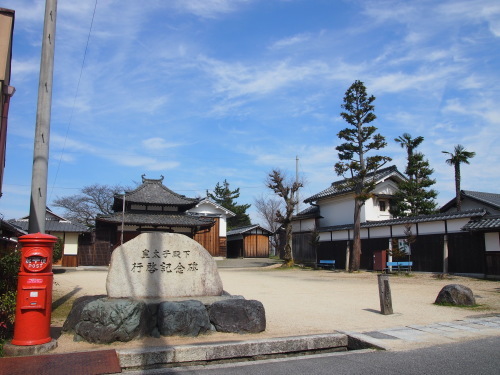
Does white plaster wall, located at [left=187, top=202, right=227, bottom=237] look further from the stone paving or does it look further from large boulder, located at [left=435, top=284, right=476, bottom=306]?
the stone paving

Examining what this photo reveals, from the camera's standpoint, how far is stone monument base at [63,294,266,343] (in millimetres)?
5953

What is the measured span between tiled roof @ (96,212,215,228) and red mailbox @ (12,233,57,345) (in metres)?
25.0

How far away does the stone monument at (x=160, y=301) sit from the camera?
6016mm

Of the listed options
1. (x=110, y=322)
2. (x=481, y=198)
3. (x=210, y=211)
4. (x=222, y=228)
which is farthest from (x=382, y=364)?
(x=210, y=211)

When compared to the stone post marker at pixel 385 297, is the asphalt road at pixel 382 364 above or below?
below

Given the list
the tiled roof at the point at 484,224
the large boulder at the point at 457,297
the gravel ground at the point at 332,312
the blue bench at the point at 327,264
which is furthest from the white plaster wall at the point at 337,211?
the large boulder at the point at 457,297

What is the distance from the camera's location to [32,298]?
532cm

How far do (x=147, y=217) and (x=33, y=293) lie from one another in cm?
2736

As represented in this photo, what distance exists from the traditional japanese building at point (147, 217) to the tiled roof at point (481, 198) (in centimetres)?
1848

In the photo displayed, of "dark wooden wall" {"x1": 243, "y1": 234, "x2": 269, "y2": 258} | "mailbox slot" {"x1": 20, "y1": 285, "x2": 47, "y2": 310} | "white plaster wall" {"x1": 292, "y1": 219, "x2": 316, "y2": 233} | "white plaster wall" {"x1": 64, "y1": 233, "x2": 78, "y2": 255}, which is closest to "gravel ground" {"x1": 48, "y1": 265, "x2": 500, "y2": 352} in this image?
"mailbox slot" {"x1": 20, "y1": 285, "x2": 47, "y2": 310}

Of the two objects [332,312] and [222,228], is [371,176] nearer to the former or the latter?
[222,228]

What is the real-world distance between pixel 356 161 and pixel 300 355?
20.6 metres

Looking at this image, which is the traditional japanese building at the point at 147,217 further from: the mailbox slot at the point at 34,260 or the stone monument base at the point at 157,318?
the mailbox slot at the point at 34,260

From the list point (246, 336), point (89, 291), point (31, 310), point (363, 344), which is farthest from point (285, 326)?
point (89, 291)
